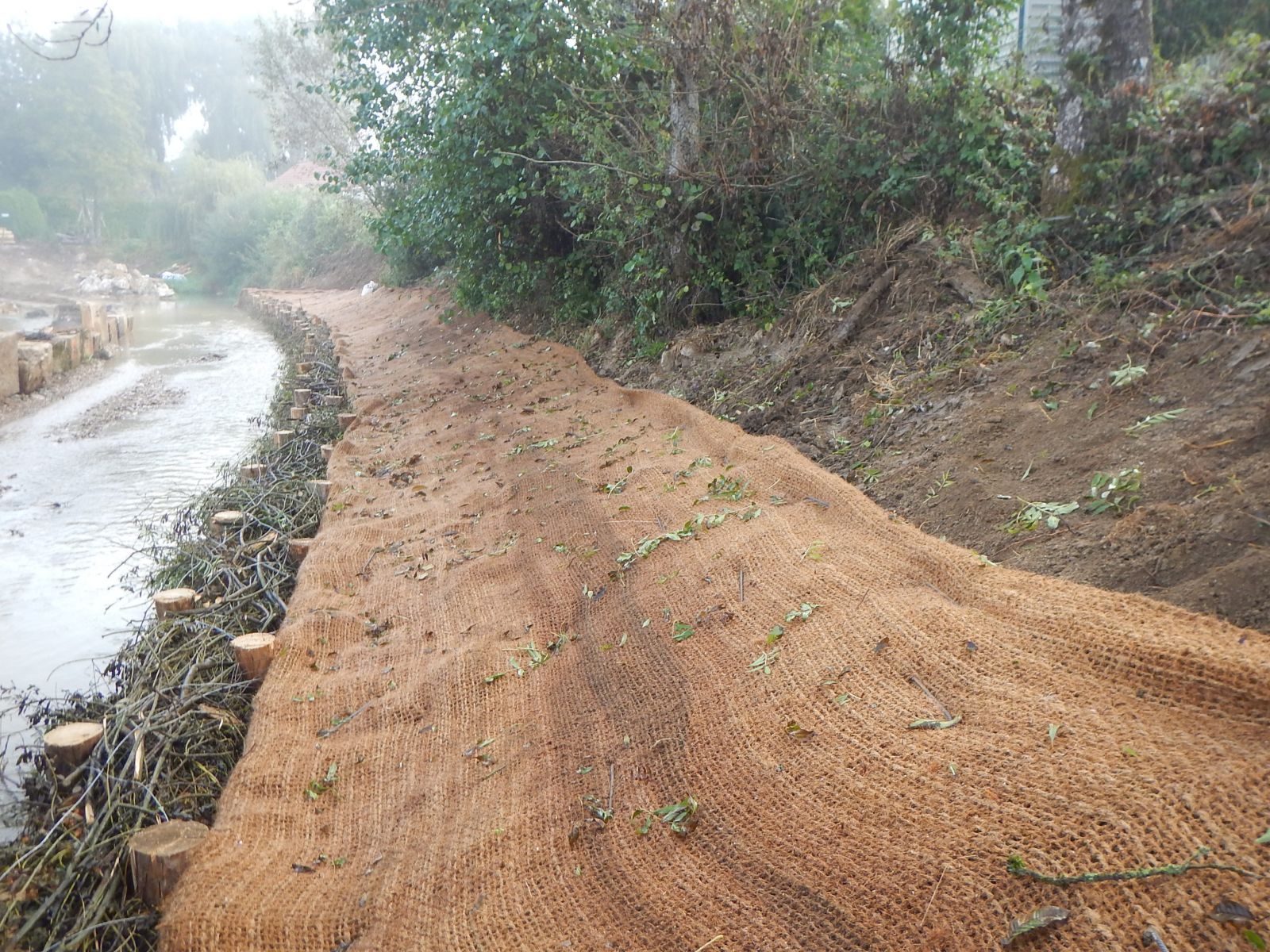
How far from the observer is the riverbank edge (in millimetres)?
2699

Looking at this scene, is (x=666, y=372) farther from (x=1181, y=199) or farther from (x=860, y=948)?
(x=860, y=948)

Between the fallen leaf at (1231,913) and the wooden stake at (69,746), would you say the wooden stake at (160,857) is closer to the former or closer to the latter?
the wooden stake at (69,746)

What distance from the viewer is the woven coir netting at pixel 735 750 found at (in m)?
1.76

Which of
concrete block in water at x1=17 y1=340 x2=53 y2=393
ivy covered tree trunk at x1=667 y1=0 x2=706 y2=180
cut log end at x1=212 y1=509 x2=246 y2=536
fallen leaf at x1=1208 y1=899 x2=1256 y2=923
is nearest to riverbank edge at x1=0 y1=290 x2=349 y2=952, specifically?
cut log end at x1=212 y1=509 x2=246 y2=536

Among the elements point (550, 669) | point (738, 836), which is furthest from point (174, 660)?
point (738, 836)

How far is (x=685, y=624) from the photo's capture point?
124 inches

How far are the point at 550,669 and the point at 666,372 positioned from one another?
4.29m

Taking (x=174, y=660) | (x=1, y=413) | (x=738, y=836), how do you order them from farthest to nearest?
(x=1, y=413) < (x=174, y=660) < (x=738, y=836)

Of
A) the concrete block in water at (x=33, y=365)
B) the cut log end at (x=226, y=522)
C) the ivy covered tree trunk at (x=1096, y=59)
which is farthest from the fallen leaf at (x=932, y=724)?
the concrete block in water at (x=33, y=365)

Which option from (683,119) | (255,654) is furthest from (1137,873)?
(683,119)

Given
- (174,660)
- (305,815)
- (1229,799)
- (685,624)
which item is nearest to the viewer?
(1229,799)

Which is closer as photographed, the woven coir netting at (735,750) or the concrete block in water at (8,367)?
the woven coir netting at (735,750)

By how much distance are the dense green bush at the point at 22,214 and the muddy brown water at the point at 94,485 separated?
33.2 m

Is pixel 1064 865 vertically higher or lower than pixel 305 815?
higher
